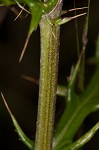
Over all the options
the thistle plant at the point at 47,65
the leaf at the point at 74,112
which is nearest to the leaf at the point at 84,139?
the thistle plant at the point at 47,65

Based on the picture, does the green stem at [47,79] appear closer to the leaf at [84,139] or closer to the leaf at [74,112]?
the leaf at [84,139]

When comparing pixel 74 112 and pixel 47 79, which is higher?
pixel 47 79

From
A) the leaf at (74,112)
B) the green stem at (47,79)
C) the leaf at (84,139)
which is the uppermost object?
the green stem at (47,79)

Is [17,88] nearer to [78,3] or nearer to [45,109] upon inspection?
[78,3]

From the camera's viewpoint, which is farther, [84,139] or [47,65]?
[84,139]

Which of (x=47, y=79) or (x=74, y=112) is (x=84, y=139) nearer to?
(x=47, y=79)

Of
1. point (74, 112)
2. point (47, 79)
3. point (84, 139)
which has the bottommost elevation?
point (74, 112)

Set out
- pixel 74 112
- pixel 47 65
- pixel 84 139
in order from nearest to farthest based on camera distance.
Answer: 1. pixel 47 65
2. pixel 84 139
3. pixel 74 112

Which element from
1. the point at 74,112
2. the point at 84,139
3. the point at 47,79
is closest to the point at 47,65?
the point at 47,79

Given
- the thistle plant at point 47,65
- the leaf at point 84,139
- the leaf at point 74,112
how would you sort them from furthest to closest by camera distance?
the leaf at point 74,112
the leaf at point 84,139
the thistle plant at point 47,65

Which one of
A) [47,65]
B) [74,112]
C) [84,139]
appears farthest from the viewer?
[74,112]
